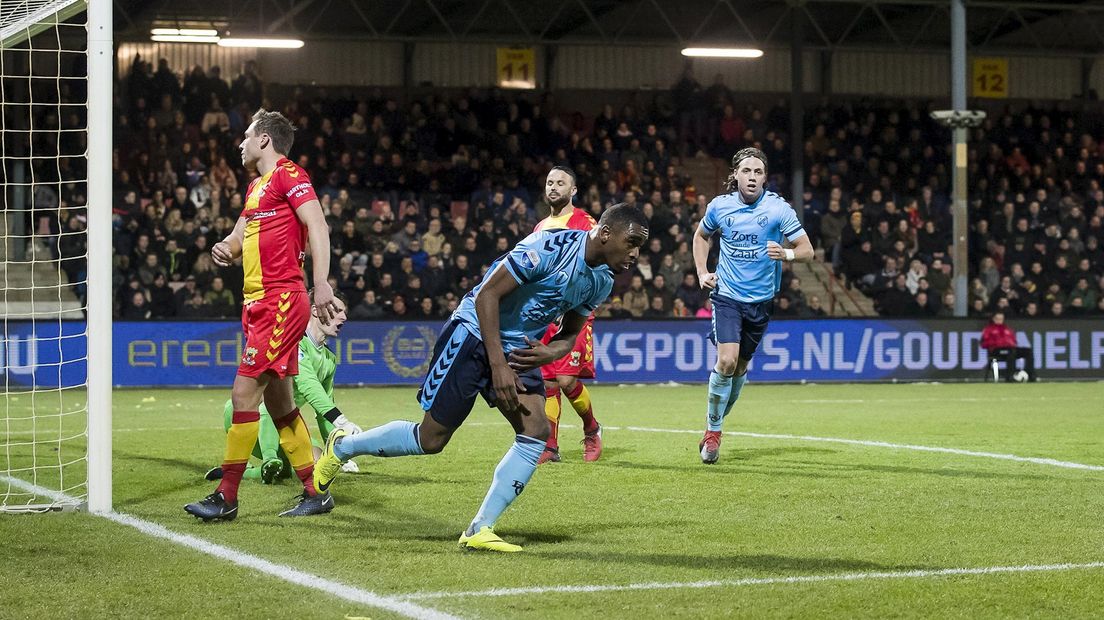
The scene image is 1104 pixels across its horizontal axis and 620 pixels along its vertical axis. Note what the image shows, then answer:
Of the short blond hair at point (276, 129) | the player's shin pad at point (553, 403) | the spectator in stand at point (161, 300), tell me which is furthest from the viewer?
the spectator in stand at point (161, 300)

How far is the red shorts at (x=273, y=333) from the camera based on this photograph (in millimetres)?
7172

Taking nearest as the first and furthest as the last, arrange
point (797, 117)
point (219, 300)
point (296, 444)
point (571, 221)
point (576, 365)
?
point (296, 444)
point (571, 221)
point (576, 365)
point (219, 300)
point (797, 117)

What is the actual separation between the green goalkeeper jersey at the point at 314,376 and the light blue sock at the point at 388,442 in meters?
1.77

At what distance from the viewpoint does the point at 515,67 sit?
32750 mm

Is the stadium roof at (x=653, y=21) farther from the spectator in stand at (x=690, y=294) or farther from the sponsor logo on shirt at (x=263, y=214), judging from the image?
the sponsor logo on shirt at (x=263, y=214)

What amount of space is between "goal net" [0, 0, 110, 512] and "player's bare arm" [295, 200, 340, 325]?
1.06 meters

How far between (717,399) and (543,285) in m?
4.30

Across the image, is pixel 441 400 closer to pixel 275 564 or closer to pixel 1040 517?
pixel 275 564

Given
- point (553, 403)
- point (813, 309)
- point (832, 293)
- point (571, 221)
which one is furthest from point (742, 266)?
point (832, 293)

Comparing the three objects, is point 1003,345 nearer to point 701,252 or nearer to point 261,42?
point 701,252

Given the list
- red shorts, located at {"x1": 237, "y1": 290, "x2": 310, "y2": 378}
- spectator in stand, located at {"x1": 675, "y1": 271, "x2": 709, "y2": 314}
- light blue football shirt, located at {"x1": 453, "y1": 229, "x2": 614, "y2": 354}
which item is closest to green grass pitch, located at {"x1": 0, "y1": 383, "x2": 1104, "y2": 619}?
red shorts, located at {"x1": 237, "y1": 290, "x2": 310, "y2": 378}

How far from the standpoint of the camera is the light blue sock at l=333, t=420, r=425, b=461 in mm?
6602

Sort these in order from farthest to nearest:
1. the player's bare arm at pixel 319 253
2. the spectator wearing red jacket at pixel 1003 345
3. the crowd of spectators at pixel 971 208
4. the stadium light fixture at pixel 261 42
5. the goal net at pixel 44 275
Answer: the stadium light fixture at pixel 261 42
the crowd of spectators at pixel 971 208
the spectator wearing red jacket at pixel 1003 345
the goal net at pixel 44 275
the player's bare arm at pixel 319 253

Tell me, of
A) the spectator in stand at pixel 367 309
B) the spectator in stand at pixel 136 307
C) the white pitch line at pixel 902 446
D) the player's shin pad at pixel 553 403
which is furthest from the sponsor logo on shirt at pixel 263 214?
the spectator in stand at pixel 136 307
